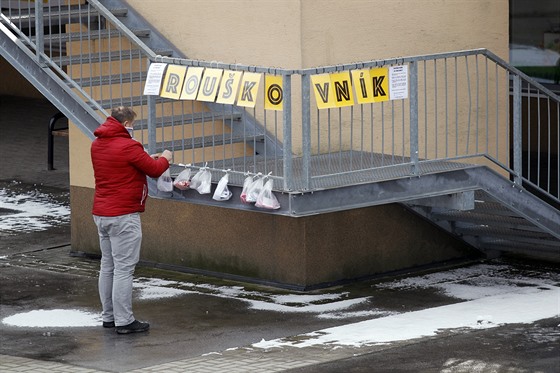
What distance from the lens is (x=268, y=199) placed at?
1011cm

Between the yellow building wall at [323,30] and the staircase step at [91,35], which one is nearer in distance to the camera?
the yellow building wall at [323,30]

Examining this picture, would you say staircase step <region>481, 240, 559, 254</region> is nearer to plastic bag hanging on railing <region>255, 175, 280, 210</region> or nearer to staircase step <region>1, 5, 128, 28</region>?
plastic bag hanging on railing <region>255, 175, 280, 210</region>

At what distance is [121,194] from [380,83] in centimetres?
212

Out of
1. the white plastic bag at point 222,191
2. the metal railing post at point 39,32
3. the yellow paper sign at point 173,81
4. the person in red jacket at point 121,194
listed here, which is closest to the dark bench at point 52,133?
the metal railing post at point 39,32

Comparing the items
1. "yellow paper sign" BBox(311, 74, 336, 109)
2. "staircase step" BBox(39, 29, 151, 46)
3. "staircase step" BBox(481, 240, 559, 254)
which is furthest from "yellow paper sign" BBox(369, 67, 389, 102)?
"staircase step" BBox(39, 29, 151, 46)

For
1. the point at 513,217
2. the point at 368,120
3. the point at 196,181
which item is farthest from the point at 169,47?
the point at 513,217

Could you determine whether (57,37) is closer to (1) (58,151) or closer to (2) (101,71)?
(2) (101,71)

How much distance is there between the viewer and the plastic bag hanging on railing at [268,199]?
10.1 m

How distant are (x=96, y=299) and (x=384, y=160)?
8.64 ft

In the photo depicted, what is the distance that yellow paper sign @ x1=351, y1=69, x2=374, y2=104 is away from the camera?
1027 cm

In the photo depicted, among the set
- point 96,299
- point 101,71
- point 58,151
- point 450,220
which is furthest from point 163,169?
point 58,151

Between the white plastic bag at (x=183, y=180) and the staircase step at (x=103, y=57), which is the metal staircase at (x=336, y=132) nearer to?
the staircase step at (x=103, y=57)

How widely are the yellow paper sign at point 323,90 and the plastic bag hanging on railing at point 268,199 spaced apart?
2.30 feet

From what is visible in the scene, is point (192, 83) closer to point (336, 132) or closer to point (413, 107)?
point (336, 132)
